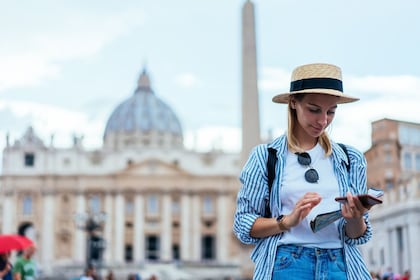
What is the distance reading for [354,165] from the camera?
305cm

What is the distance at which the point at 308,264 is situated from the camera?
2.82 meters

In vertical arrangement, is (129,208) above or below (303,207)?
above

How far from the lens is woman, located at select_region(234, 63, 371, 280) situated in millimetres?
2842

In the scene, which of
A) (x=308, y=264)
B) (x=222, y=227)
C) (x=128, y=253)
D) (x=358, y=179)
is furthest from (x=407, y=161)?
(x=128, y=253)

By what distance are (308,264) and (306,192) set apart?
247 mm

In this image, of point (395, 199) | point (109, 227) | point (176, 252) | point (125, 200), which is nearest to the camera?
point (395, 199)

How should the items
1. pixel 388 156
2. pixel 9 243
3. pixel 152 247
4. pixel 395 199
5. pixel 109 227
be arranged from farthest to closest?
pixel 152 247 < pixel 109 227 < pixel 388 156 < pixel 395 199 < pixel 9 243

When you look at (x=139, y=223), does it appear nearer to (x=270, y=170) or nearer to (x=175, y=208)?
(x=175, y=208)

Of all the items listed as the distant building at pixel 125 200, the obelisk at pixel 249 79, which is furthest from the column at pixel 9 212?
the obelisk at pixel 249 79

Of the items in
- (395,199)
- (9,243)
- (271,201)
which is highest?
(395,199)

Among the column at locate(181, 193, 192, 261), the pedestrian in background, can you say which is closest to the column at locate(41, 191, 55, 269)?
the column at locate(181, 193, 192, 261)

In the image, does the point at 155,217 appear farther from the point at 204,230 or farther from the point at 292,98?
the point at 292,98

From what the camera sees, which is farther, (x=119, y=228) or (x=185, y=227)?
(x=185, y=227)

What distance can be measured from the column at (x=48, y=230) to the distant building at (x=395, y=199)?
108 ft
